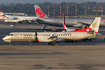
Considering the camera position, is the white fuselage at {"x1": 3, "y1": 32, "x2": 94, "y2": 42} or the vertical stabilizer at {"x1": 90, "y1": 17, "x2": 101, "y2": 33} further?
the vertical stabilizer at {"x1": 90, "y1": 17, "x2": 101, "y2": 33}

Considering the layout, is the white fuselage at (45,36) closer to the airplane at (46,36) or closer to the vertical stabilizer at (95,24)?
the airplane at (46,36)

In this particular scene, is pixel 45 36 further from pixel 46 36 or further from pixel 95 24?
pixel 95 24

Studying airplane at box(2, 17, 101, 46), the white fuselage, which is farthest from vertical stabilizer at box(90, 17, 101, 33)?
the white fuselage

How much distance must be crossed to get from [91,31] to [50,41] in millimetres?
8799

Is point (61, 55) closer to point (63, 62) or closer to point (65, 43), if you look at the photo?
point (63, 62)

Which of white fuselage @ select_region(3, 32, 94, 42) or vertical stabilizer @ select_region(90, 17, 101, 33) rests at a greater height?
vertical stabilizer @ select_region(90, 17, 101, 33)

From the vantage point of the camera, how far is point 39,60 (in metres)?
Answer: 28.7

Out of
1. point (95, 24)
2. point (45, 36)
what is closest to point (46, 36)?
point (45, 36)

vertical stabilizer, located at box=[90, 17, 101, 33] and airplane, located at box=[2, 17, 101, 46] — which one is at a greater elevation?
vertical stabilizer, located at box=[90, 17, 101, 33]

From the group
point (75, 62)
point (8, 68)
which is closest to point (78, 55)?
point (75, 62)

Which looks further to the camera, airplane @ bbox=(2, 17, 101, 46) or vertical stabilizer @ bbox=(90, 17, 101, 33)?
vertical stabilizer @ bbox=(90, 17, 101, 33)

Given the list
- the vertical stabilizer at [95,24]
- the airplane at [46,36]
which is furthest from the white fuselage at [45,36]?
the vertical stabilizer at [95,24]

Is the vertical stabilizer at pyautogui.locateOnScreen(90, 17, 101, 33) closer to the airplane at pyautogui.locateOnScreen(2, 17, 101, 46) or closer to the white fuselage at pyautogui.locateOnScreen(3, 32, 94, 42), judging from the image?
the airplane at pyautogui.locateOnScreen(2, 17, 101, 46)

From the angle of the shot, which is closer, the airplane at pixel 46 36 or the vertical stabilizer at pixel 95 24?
the airplane at pixel 46 36
